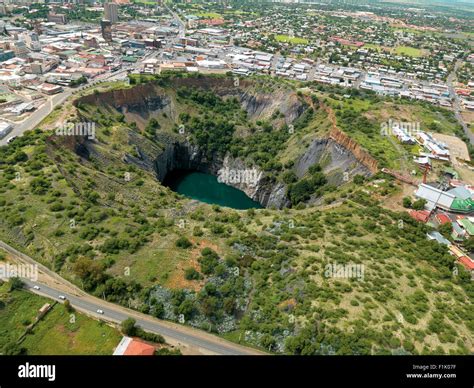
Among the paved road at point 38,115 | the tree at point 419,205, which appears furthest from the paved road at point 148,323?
the paved road at point 38,115

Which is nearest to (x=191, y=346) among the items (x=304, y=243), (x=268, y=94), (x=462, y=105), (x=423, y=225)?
(x=304, y=243)

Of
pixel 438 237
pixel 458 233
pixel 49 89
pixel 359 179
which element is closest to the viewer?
pixel 438 237

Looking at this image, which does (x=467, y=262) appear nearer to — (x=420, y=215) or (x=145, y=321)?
(x=420, y=215)

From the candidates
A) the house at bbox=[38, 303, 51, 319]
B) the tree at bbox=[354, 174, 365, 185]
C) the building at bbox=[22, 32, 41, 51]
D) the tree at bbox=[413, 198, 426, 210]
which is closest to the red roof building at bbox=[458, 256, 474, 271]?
the tree at bbox=[413, 198, 426, 210]

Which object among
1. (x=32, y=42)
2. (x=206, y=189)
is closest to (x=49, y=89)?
(x=206, y=189)

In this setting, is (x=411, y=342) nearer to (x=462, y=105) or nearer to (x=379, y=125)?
(x=379, y=125)

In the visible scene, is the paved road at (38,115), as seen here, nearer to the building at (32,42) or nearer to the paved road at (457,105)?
the building at (32,42)
